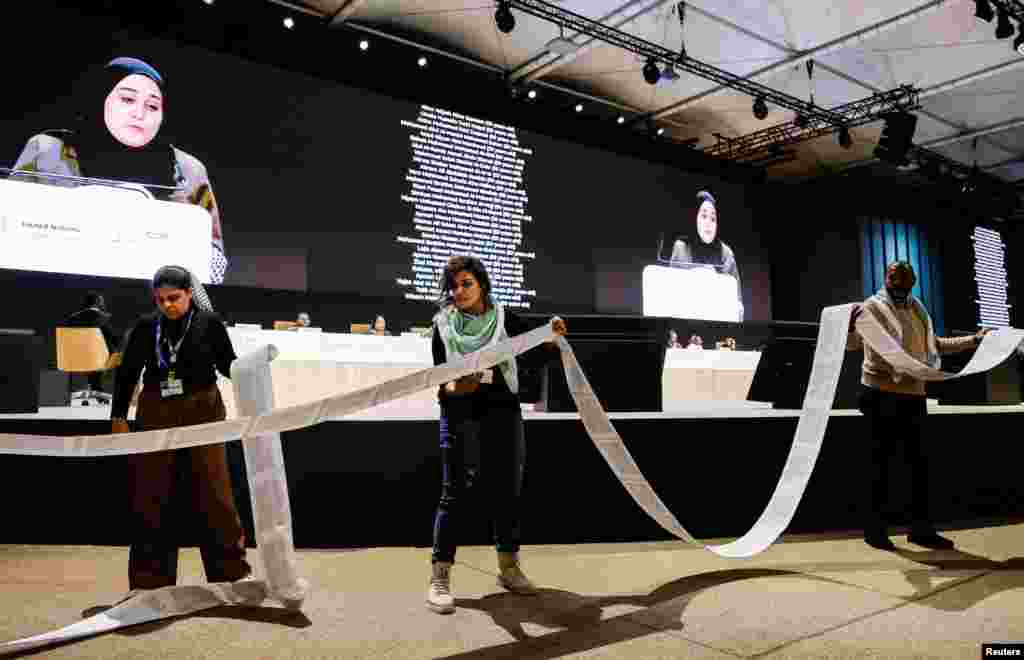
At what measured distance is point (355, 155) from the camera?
7.98 metres

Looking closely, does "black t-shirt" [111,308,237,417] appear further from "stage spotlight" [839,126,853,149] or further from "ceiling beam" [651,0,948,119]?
"stage spotlight" [839,126,853,149]

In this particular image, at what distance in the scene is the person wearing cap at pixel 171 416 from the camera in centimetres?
264

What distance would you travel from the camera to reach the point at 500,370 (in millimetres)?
2654

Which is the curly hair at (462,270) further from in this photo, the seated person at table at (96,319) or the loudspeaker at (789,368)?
the seated person at table at (96,319)

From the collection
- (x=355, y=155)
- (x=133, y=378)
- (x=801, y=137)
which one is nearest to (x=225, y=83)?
(x=355, y=155)

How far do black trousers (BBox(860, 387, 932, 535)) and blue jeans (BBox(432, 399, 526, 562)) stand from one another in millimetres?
1960

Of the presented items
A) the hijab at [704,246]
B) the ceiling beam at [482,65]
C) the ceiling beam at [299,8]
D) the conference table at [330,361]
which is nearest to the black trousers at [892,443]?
the conference table at [330,361]

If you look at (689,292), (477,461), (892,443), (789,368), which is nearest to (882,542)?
(892,443)

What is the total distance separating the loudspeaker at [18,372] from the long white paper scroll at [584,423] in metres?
1.94

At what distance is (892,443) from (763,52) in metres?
6.76

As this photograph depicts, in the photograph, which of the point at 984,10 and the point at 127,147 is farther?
the point at 984,10

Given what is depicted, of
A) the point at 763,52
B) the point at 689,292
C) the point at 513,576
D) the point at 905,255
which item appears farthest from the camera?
the point at 905,255

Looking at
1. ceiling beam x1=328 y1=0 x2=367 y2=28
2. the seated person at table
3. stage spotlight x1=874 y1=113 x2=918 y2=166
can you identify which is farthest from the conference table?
stage spotlight x1=874 y1=113 x2=918 y2=166

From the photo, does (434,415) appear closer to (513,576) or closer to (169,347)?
(513,576)
